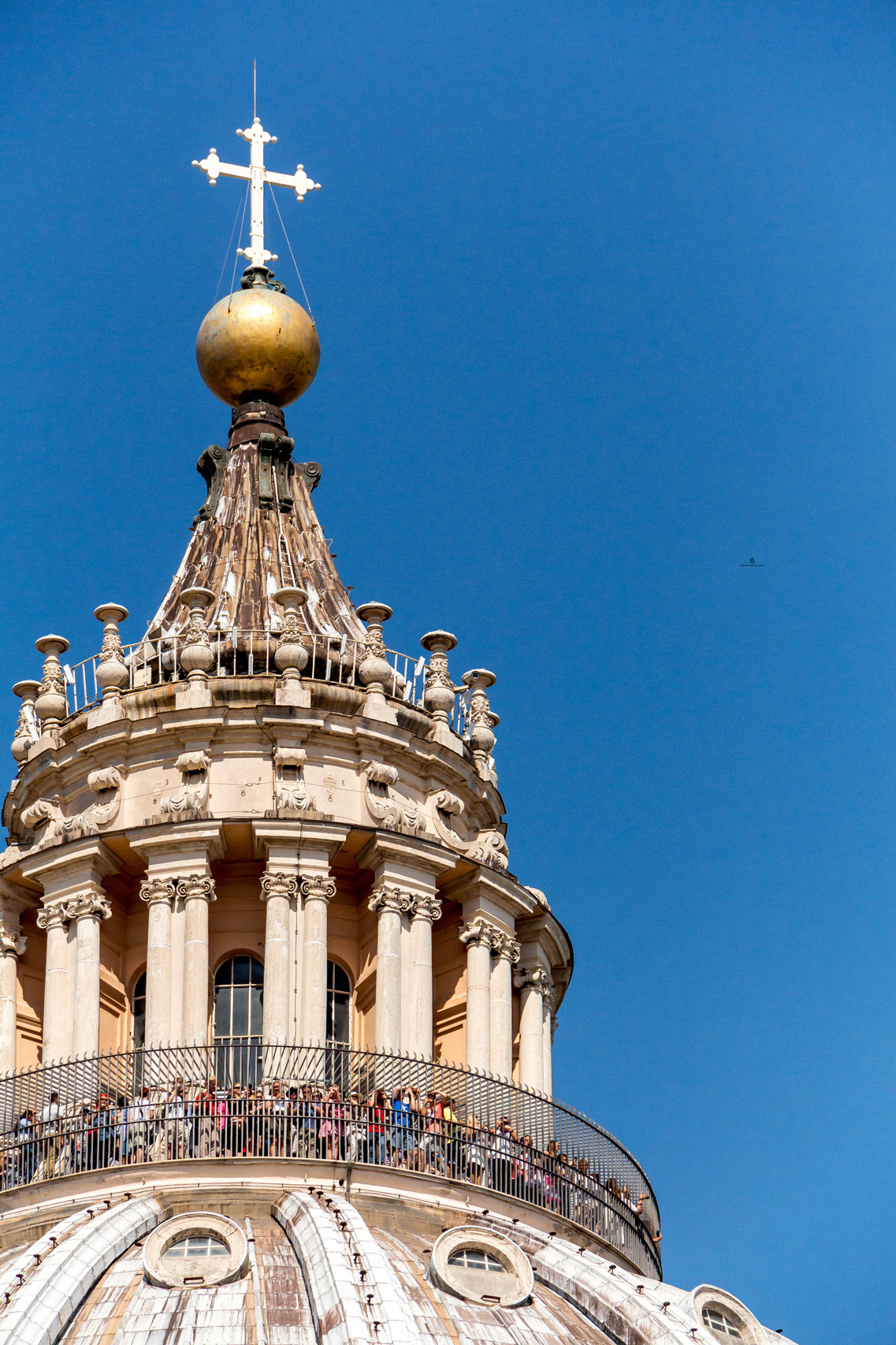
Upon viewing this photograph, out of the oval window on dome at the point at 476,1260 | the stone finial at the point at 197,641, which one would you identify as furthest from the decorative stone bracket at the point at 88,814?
the oval window on dome at the point at 476,1260

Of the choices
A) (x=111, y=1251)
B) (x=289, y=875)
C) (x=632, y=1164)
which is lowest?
(x=111, y=1251)

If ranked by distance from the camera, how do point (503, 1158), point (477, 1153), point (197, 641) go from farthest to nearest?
Answer: point (197, 641)
point (503, 1158)
point (477, 1153)

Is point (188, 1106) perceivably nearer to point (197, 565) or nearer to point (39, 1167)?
point (39, 1167)

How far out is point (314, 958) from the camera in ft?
184

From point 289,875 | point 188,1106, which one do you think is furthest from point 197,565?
point 188,1106

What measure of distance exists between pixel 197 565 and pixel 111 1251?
54.0 ft

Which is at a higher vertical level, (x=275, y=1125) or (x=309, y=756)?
(x=309, y=756)

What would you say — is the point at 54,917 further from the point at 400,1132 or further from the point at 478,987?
the point at 400,1132

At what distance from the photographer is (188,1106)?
→ 5309 centimetres

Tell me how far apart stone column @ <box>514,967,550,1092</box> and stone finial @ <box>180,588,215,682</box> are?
7.88 meters

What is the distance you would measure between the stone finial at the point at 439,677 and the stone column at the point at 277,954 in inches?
203

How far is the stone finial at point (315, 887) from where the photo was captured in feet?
186

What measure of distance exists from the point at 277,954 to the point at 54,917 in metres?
4.17

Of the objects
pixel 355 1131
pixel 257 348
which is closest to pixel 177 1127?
pixel 355 1131
